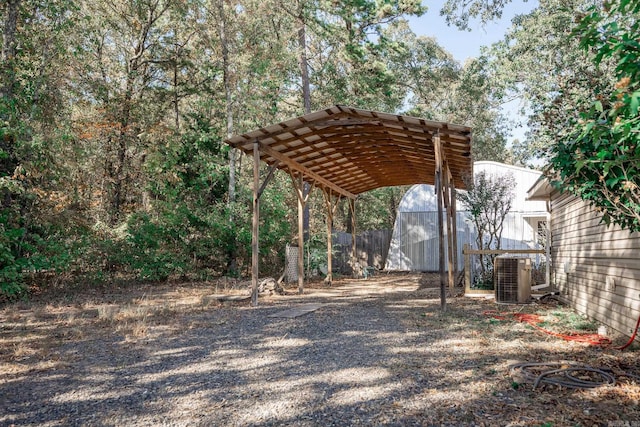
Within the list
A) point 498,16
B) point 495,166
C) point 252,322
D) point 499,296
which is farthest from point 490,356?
point 495,166

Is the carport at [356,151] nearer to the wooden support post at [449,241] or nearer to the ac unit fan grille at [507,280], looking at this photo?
the wooden support post at [449,241]

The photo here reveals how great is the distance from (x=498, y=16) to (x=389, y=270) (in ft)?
33.9

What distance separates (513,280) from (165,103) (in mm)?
12375

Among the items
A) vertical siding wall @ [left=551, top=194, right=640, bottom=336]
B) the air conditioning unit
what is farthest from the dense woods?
the air conditioning unit

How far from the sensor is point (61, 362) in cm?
443

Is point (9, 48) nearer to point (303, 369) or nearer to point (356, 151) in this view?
point (356, 151)

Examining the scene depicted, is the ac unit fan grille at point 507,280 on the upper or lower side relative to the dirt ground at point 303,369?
upper

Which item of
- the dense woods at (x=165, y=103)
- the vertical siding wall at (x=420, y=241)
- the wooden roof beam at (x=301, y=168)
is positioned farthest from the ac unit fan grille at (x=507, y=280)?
the vertical siding wall at (x=420, y=241)

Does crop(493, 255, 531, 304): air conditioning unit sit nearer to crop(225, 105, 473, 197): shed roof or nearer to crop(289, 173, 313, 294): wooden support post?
crop(225, 105, 473, 197): shed roof

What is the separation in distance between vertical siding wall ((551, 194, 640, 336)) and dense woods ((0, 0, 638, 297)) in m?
3.08

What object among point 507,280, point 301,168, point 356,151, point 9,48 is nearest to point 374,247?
point 356,151

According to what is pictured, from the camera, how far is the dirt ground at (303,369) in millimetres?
2990

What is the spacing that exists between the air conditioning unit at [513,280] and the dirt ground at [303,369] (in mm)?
806

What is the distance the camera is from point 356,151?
11008mm
